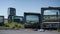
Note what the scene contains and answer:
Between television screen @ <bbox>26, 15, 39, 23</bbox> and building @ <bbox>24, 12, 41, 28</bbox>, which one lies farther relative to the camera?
television screen @ <bbox>26, 15, 39, 23</bbox>

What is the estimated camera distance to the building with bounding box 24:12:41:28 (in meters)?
19.8

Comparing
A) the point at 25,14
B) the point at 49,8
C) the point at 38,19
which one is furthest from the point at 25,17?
the point at 49,8

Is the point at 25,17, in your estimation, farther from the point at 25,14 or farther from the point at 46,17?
the point at 46,17

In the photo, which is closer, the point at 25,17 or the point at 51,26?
the point at 51,26

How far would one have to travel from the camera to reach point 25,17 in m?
20.0

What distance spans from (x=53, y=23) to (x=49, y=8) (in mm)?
2063

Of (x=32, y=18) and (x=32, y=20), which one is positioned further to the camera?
(x=32, y=20)

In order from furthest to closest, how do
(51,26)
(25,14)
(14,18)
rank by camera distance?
(14,18) < (25,14) < (51,26)

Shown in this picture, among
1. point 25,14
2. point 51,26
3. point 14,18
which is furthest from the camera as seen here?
point 14,18

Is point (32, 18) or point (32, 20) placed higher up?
point (32, 18)

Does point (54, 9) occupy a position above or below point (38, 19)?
above

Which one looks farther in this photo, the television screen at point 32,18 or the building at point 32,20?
the television screen at point 32,18

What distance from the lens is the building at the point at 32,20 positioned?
781 inches

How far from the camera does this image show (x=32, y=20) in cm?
2080
